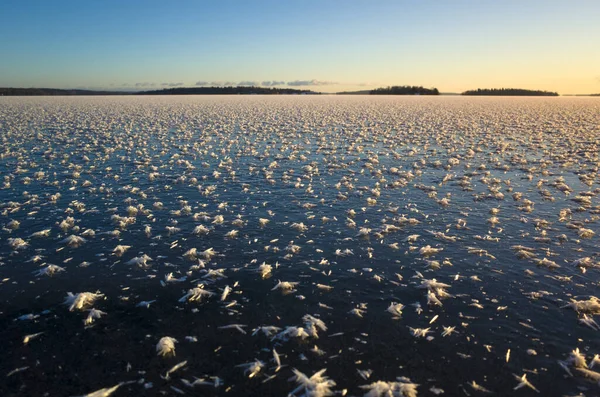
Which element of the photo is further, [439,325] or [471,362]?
[439,325]

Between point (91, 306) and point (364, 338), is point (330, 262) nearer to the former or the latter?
point (364, 338)

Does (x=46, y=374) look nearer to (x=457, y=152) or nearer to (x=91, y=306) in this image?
(x=91, y=306)

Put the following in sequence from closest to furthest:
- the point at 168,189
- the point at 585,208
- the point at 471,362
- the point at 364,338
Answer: the point at 471,362 → the point at 364,338 → the point at 585,208 → the point at 168,189

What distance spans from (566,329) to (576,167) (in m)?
18.5

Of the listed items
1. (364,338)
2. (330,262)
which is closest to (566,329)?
(364,338)

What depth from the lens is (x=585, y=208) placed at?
49.8 ft

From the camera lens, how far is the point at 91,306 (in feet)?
27.9

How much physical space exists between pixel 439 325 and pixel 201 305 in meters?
4.94

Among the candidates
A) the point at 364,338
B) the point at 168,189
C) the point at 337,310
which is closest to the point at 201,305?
the point at 337,310

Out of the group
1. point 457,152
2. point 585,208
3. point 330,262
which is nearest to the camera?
point 330,262

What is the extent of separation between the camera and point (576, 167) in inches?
889

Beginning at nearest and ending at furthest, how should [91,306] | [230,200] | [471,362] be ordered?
1. [471,362]
2. [91,306]
3. [230,200]

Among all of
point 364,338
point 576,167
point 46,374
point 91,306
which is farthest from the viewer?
point 576,167

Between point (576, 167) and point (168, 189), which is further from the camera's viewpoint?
point (576, 167)
